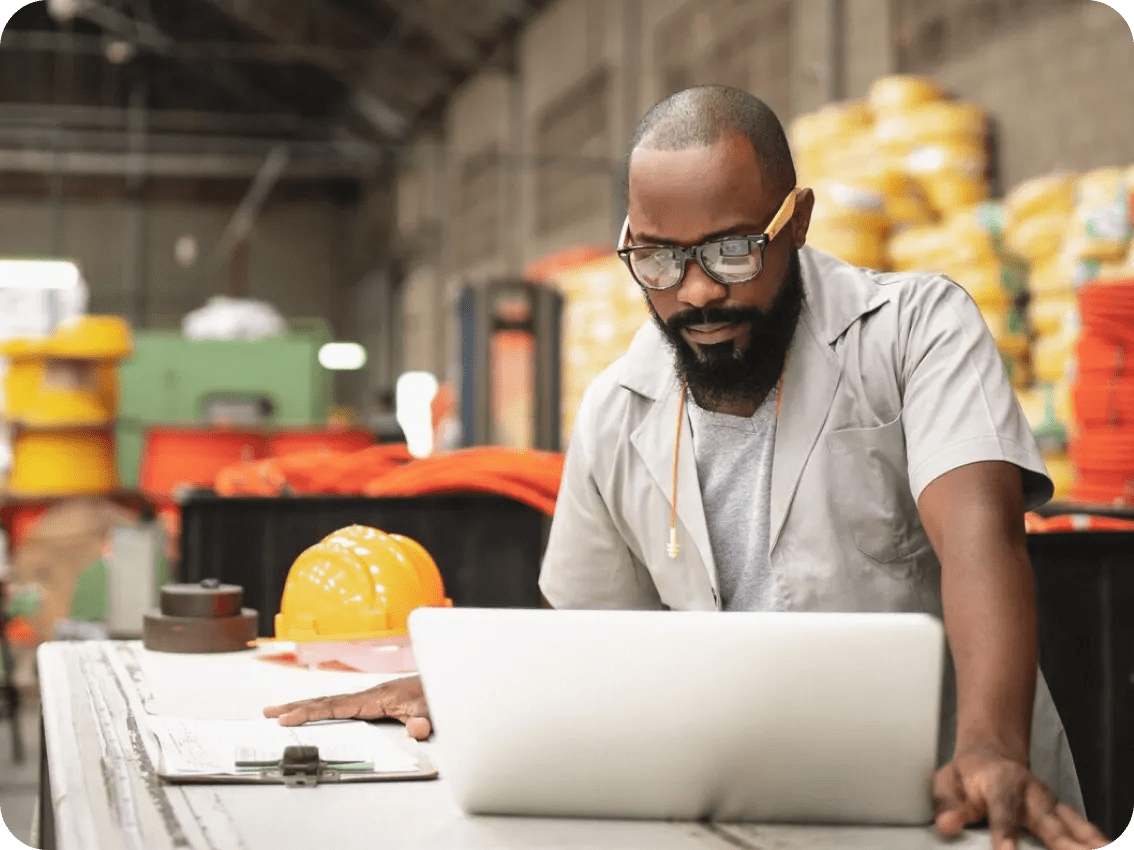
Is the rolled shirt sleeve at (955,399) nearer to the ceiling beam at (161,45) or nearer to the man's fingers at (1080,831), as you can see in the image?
the man's fingers at (1080,831)

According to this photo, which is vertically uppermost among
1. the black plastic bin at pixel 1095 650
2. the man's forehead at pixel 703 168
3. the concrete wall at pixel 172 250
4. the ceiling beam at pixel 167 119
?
the ceiling beam at pixel 167 119

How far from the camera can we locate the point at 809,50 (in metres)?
9.35

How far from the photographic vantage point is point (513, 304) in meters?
Result: 7.61

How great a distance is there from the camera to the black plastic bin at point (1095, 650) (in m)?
2.81

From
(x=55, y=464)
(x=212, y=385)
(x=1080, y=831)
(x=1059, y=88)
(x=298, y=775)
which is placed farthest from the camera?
(x=212, y=385)

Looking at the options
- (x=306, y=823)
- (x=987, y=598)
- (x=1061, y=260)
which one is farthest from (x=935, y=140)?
(x=306, y=823)

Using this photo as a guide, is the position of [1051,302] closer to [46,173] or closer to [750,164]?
[750,164]

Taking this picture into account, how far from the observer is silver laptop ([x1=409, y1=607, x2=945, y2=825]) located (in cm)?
126

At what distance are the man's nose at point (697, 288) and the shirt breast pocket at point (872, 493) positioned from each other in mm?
290

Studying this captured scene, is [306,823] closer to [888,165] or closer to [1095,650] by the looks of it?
[1095,650]

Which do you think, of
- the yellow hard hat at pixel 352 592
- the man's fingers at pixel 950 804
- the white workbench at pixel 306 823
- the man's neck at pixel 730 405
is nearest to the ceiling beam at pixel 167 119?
the yellow hard hat at pixel 352 592

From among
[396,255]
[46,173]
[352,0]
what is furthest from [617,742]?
[46,173]

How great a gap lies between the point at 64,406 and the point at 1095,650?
227 inches

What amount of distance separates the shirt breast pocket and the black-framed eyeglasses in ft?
0.98
